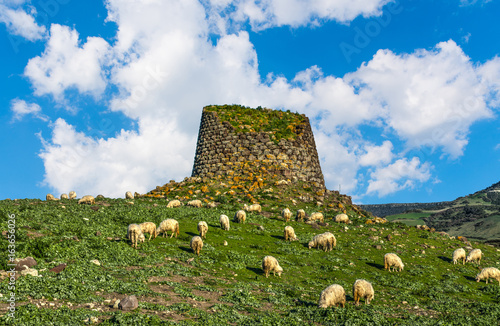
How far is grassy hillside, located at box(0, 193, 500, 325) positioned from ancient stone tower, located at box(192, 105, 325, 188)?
16.0 meters

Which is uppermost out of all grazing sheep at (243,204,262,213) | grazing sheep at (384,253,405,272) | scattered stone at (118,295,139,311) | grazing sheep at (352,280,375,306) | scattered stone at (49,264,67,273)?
grazing sheep at (243,204,262,213)

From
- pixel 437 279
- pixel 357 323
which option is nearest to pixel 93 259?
pixel 357 323

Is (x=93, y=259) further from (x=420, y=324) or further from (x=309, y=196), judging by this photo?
(x=309, y=196)

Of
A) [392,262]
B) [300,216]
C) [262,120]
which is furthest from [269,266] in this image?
[262,120]

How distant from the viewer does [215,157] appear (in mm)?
46125

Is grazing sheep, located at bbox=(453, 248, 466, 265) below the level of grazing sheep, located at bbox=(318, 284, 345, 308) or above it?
above

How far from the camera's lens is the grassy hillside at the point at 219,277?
37.3ft

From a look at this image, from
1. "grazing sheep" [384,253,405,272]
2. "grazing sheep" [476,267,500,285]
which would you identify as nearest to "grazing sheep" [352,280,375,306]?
"grazing sheep" [384,253,405,272]

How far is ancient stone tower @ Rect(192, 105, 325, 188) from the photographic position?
147ft

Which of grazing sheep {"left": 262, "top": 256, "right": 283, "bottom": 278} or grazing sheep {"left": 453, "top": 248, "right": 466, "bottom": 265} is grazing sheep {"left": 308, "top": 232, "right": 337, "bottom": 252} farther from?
grazing sheep {"left": 453, "top": 248, "right": 466, "bottom": 265}

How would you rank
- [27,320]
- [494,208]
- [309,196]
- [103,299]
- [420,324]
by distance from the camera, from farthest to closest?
[494,208], [309,196], [420,324], [103,299], [27,320]

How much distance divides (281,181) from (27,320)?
3438cm

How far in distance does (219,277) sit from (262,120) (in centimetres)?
3442

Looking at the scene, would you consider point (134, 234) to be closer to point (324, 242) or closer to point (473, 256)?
point (324, 242)
